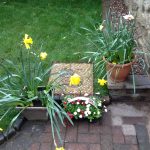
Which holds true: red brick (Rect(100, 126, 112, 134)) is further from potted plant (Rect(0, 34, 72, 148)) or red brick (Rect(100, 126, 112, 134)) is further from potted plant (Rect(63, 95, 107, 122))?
potted plant (Rect(0, 34, 72, 148))

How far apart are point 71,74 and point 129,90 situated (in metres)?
0.78

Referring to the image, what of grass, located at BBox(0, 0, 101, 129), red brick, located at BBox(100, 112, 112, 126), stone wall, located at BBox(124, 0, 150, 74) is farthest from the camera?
grass, located at BBox(0, 0, 101, 129)

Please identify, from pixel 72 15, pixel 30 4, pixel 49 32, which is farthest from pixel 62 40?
pixel 30 4

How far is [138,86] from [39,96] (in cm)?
123

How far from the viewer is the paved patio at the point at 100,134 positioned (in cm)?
325

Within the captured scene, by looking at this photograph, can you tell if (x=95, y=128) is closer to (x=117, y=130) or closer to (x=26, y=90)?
(x=117, y=130)

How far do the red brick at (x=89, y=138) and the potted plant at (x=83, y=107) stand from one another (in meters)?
0.19

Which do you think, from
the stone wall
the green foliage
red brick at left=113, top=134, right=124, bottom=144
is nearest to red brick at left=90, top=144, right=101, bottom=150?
red brick at left=113, top=134, right=124, bottom=144

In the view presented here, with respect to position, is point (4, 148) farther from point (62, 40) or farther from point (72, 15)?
point (72, 15)

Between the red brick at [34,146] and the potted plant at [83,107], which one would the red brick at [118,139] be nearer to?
the potted plant at [83,107]

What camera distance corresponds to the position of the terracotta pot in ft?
11.6

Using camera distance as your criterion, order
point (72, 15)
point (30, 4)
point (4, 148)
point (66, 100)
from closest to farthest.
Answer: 1. point (4, 148)
2. point (66, 100)
3. point (72, 15)
4. point (30, 4)

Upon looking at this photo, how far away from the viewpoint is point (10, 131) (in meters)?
3.34

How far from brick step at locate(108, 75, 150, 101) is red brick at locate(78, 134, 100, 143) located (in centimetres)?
63
